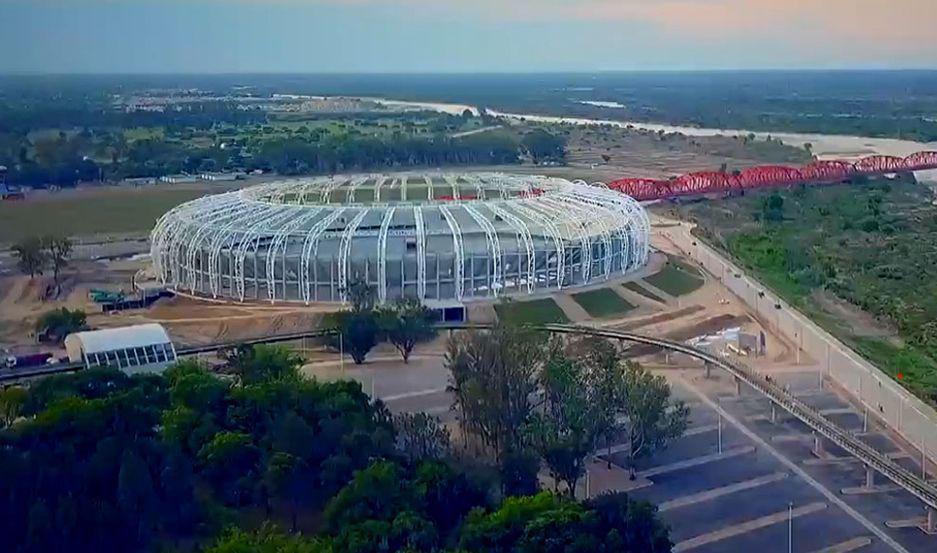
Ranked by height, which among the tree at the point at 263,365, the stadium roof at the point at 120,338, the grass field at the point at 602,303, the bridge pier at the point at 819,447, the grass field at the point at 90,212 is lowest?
the grass field at the point at 90,212

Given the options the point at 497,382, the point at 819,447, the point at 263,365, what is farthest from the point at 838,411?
the point at 263,365

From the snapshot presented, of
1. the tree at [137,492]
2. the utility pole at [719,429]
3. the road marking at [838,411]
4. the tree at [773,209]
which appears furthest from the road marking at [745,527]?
the tree at [773,209]

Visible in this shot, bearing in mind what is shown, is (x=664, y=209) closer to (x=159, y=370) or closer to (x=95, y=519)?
(x=159, y=370)

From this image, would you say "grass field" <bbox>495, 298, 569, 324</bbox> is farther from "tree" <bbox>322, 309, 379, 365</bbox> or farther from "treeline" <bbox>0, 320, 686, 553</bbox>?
"treeline" <bbox>0, 320, 686, 553</bbox>

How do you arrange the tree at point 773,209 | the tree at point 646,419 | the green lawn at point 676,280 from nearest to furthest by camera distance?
the tree at point 646,419
the green lawn at point 676,280
the tree at point 773,209

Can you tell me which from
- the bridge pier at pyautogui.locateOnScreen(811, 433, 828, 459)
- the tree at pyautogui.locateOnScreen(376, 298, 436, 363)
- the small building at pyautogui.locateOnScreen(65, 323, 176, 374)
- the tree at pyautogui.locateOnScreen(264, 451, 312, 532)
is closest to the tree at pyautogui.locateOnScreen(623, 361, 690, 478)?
the bridge pier at pyautogui.locateOnScreen(811, 433, 828, 459)

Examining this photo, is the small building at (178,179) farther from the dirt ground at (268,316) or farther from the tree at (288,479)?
the tree at (288,479)
